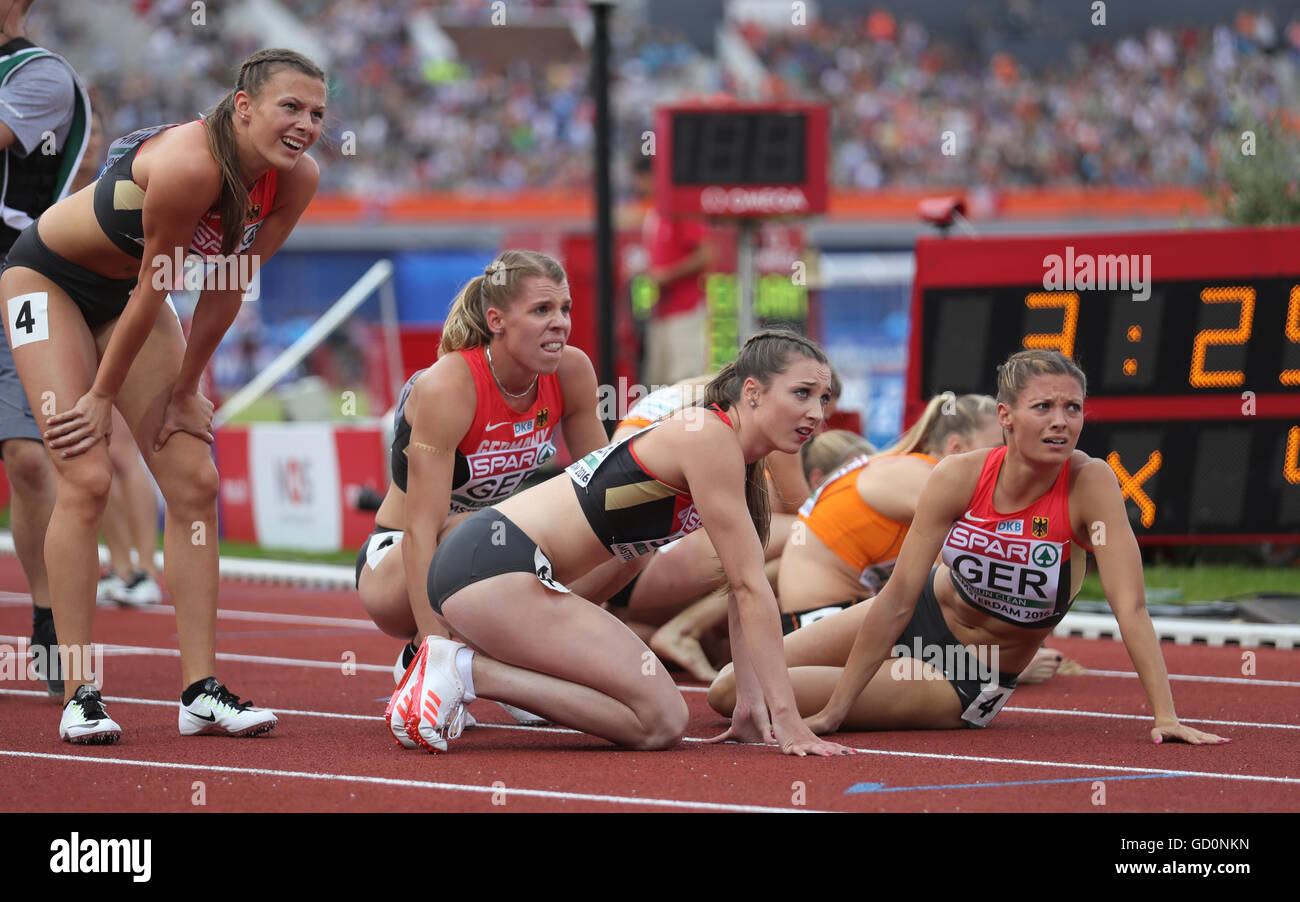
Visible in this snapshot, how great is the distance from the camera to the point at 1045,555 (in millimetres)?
4785

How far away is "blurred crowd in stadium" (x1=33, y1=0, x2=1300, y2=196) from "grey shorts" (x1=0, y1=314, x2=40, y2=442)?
77.3 ft

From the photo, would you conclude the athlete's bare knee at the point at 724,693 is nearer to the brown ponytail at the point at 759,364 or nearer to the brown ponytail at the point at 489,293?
the brown ponytail at the point at 759,364

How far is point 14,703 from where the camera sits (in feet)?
18.3

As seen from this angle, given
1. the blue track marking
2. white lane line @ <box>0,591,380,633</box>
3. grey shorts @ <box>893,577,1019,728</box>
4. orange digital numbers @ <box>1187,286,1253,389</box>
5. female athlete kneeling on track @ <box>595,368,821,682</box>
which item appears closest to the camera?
the blue track marking

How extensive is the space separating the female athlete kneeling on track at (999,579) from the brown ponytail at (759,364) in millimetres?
548

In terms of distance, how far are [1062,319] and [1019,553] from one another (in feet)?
13.4

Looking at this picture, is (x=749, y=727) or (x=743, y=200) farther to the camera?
(x=743, y=200)

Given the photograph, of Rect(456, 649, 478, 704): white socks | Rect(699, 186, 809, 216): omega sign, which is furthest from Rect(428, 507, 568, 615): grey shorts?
Rect(699, 186, 809, 216): omega sign

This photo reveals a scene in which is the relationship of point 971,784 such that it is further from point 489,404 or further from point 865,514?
point 489,404

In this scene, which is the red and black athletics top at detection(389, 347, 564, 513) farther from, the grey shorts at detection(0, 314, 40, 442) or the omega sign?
the omega sign

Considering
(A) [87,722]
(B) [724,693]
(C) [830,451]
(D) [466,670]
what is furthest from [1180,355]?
(A) [87,722]

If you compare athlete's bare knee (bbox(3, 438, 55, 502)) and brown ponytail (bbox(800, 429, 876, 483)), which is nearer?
athlete's bare knee (bbox(3, 438, 55, 502))

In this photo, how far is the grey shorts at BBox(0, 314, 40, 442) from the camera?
18.5 feet

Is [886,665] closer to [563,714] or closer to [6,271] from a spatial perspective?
[563,714]
